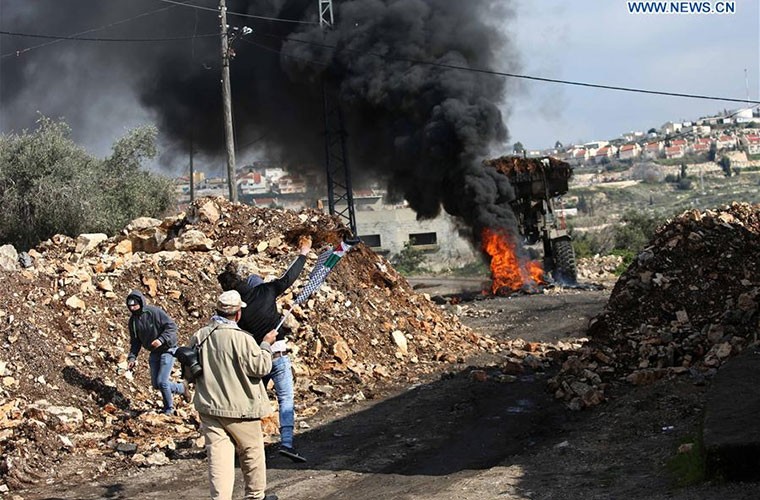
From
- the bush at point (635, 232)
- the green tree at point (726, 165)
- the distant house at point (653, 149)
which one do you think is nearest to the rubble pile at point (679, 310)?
the bush at point (635, 232)

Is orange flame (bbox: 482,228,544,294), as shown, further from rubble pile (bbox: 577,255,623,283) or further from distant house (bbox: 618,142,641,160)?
distant house (bbox: 618,142,641,160)

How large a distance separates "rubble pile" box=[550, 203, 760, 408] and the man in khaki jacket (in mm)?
4420

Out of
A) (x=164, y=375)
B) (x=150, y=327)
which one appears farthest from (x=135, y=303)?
(x=164, y=375)

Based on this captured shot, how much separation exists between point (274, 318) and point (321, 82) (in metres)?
23.8

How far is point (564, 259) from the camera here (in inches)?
1016

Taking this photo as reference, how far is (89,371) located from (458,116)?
17590mm

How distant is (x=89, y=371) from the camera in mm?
10633

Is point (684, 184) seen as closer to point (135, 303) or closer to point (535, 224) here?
point (535, 224)

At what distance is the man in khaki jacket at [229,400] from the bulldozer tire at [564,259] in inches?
807

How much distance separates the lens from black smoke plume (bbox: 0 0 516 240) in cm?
2692

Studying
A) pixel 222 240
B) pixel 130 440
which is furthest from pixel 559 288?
pixel 130 440

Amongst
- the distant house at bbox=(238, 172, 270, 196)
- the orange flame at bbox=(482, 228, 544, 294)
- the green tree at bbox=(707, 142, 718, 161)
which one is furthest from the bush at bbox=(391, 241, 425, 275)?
the green tree at bbox=(707, 142, 718, 161)

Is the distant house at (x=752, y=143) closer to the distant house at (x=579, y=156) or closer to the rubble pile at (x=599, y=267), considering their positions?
the distant house at (x=579, y=156)

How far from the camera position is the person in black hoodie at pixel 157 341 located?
9.94 meters
